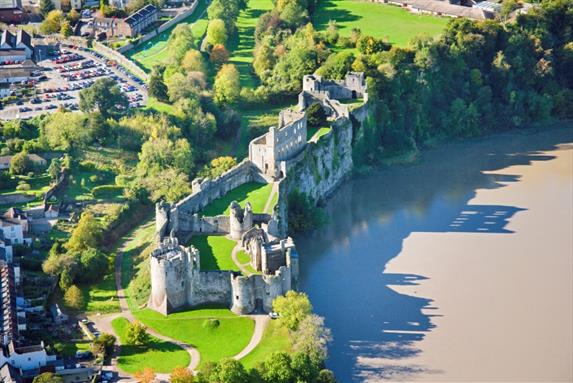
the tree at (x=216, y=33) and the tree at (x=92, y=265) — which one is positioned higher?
the tree at (x=216, y=33)

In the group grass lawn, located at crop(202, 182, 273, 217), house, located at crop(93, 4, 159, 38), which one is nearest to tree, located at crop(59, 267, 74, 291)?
grass lawn, located at crop(202, 182, 273, 217)

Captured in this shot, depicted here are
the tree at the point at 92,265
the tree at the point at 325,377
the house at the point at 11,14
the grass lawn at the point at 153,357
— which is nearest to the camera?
the tree at the point at 325,377

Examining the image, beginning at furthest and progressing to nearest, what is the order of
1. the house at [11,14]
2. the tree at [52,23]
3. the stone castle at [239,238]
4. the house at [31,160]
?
the house at [11,14]
the tree at [52,23]
the house at [31,160]
the stone castle at [239,238]

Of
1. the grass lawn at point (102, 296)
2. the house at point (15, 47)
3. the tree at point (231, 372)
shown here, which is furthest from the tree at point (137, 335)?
the house at point (15, 47)

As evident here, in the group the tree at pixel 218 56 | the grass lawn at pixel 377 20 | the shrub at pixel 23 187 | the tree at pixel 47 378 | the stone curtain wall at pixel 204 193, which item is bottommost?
the tree at pixel 47 378

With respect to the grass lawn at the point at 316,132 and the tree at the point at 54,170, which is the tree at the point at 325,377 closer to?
the grass lawn at the point at 316,132

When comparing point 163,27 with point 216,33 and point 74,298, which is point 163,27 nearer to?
point 216,33

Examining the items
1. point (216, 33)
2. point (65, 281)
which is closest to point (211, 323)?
point (65, 281)

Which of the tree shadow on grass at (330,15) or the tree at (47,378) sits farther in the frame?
the tree shadow on grass at (330,15)
